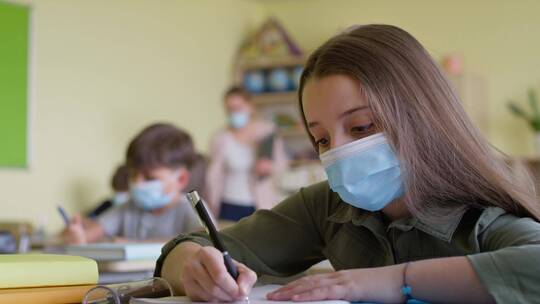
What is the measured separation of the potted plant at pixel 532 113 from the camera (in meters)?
5.78

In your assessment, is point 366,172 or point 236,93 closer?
point 366,172

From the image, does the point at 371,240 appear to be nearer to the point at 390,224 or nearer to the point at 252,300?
the point at 390,224

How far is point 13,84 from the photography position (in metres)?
5.50

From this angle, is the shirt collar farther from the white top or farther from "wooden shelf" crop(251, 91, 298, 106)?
"wooden shelf" crop(251, 91, 298, 106)

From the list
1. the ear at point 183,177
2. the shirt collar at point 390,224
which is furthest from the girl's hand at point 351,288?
the ear at point 183,177

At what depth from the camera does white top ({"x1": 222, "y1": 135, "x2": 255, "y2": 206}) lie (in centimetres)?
562

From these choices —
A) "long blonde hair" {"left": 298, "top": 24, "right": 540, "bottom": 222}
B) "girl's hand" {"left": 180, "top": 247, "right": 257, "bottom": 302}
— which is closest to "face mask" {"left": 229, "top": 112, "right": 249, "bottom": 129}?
"long blonde hair" {"left": 298, "top": 24, "right": 540, "bottom": 222}

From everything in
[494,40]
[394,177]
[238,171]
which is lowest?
[238,171]

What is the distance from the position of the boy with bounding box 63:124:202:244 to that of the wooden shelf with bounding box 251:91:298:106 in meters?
3.99

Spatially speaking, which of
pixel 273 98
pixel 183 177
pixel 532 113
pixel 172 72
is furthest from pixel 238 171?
pixel 183 177

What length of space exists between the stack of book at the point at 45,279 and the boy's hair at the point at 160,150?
187cm

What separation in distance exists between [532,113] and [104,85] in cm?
313

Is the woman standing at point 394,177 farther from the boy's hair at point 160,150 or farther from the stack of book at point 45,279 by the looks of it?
the boy's hair at point 160,150

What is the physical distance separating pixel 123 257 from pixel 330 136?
1147 mm
